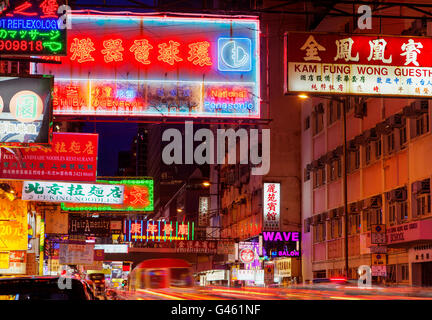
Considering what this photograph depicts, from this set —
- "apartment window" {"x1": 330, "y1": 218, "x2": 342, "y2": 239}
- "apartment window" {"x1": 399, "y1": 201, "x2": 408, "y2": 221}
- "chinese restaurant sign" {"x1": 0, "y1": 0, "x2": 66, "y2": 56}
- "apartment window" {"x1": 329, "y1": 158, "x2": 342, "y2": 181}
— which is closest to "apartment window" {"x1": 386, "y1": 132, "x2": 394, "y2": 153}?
"apartment window" {"x1": 399, "y1": 201, "x2": 408, "y2": 221}

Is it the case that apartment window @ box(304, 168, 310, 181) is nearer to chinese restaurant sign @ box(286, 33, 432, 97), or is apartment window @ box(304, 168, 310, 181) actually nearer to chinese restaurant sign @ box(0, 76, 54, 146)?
chinese restaurant sign @ box(286, 33, 432, 97)

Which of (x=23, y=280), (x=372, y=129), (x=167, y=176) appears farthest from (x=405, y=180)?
(x=167, y=176)

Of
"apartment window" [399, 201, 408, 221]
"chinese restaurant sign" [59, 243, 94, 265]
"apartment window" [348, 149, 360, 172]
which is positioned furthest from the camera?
"apartment window" [348, 149, 360, 172]

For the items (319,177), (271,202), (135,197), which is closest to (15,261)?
(135,197)

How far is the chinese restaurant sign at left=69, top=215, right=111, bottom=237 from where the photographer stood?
49375mm

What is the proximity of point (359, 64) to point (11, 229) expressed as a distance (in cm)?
1401

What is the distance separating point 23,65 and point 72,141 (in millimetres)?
3671

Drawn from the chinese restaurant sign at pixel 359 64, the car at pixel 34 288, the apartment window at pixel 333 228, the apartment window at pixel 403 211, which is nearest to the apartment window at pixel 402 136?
the apartment window at pixel 403 211

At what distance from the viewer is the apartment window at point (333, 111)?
44.8m

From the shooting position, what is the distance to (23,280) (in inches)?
320

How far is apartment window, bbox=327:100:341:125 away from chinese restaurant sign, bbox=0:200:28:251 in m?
22.9

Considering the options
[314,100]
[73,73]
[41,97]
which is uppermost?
[314,100]

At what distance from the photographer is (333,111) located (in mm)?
46000
